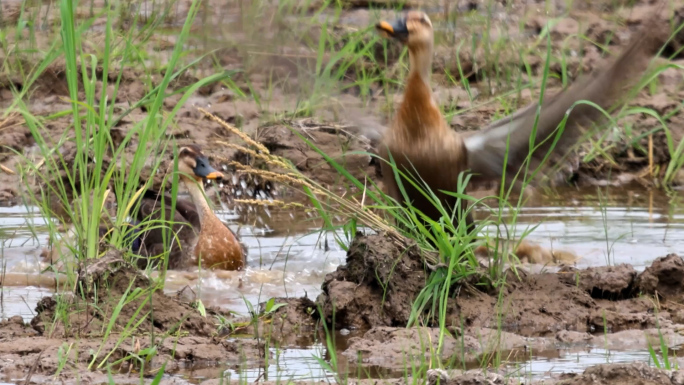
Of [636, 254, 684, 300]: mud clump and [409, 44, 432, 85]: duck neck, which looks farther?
[409, 44, 432, 85]: duck neck

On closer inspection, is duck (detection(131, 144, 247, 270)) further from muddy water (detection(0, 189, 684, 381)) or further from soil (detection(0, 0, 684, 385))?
soil (detection(0, 0, 684, 385))

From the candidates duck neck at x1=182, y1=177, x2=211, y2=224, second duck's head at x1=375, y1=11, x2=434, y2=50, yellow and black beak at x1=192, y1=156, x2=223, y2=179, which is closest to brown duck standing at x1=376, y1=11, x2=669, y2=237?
second duck's head at x1=375, y1=11, x2=434, y2=50

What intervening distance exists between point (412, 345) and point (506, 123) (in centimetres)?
200

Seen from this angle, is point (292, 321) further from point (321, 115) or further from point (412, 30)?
point (321, 115)

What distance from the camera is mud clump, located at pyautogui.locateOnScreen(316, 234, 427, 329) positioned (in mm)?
5035

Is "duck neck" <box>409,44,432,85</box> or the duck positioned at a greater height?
"duck neck" <box>409,44,432,85</box>

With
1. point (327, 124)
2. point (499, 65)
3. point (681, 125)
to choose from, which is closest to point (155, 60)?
point (327, 124)

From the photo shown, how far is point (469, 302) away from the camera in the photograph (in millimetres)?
5129

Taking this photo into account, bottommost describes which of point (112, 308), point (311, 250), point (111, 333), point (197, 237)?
point (111, 333)

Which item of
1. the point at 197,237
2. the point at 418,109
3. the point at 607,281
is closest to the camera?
the point at 607,281

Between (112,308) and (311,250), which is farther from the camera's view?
(311,250)

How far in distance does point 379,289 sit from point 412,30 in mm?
1677

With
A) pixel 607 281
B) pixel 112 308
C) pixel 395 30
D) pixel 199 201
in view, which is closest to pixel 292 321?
pixel 112 308

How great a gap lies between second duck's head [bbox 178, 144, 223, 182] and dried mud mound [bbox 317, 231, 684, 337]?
7.81ft
